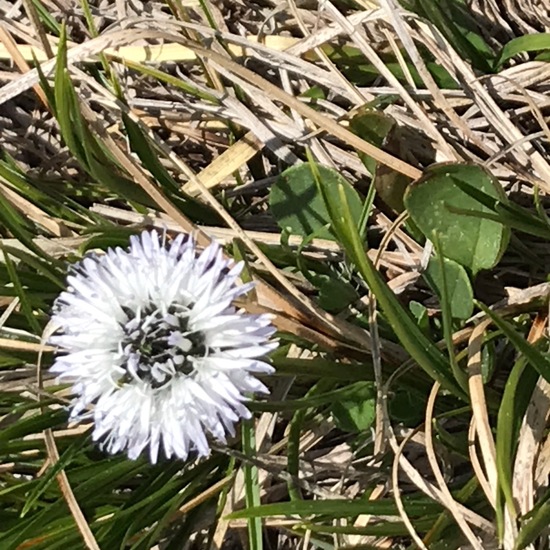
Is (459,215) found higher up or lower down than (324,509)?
higher up

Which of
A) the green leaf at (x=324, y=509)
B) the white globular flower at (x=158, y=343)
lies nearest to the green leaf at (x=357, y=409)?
the green leaf at (x=324, y=509)

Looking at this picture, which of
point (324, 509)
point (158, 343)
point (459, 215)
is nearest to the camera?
point (158, 343)

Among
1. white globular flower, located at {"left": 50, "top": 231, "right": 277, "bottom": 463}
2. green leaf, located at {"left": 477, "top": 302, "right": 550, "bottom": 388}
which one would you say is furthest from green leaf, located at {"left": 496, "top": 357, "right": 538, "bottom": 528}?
white globular flower, located at {"left": 50, "top": 231, "right": 277, "bottom": 463}

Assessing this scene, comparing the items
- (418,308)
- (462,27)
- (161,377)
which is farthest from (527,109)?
(161,377)

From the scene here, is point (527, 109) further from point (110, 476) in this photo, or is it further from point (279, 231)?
point (110, 476)

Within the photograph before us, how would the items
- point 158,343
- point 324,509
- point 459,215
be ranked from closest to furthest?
1. point 158,343
2. point 324,509
3. point 459,215

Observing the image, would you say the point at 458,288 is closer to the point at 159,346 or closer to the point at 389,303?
the point at 389,303

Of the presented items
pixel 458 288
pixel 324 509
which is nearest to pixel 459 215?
pixel 458 288
